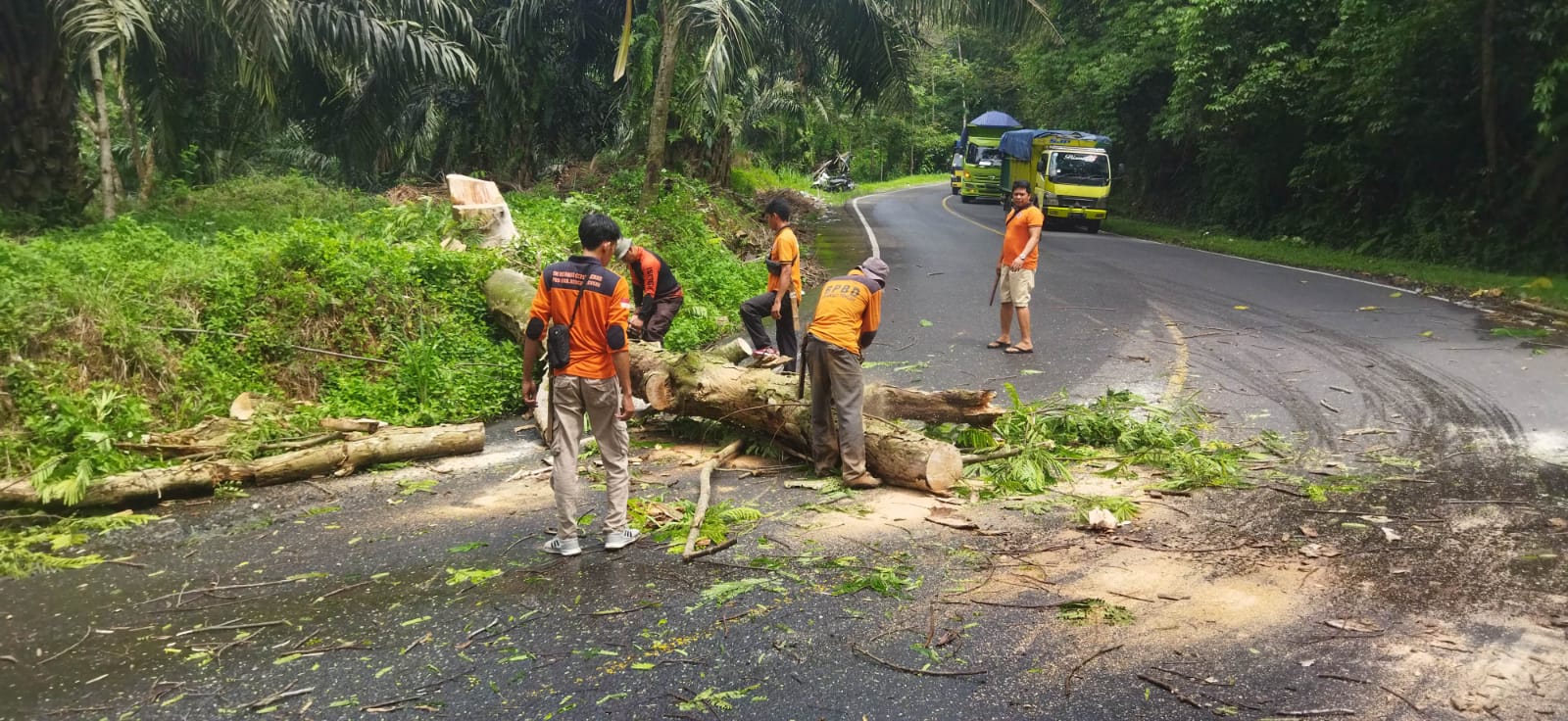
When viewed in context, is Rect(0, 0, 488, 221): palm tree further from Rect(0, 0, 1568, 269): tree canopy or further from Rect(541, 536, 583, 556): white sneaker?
Rect(541, 536, 583, 556): white sneaker

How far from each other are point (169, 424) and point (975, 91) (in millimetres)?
58115

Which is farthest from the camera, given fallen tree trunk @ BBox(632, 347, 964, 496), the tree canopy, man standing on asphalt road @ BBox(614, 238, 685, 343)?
the tree canopy

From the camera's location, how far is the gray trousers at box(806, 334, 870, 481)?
635 cm

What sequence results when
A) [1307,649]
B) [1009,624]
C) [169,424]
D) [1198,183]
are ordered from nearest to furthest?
[1307,649] → [1009,624] → [169,424] → [1198,183]

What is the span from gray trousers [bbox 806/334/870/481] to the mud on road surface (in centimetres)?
35

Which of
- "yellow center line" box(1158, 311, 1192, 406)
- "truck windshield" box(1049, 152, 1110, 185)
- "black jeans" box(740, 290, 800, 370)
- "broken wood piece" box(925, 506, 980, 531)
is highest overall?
"truck windshield" box(1049, 152, 1110, 185)

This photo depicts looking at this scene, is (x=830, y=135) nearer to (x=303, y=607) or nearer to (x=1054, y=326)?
(x=1054, y=326)

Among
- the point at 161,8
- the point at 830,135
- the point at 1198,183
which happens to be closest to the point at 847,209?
the point at 1198,183

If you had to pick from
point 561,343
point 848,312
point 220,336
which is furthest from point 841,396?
point 220,336

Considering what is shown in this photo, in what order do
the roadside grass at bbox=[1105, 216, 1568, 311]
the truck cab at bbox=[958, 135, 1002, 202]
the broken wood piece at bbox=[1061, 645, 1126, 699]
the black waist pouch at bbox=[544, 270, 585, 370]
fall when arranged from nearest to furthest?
1. the broken wood piece at bbox=[1061, 645, 1126, 699]
2. the black waist pouch at bbox=[544, 270, 585, 370]
3. the roadside grass at bbox=[1105, 216, 1568, 311]
4. the truck cab at bbox=[958, 135, 1002, 202]

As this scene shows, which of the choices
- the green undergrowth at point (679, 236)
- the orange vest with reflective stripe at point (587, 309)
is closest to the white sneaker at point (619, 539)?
the orange vest with reflective stripe at point (587, 309)

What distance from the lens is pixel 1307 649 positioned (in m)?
4.05

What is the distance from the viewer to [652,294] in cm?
894

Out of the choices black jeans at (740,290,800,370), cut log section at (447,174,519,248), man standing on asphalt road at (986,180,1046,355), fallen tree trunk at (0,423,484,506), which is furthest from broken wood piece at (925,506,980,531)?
cut log section at (447,174,519,248)
